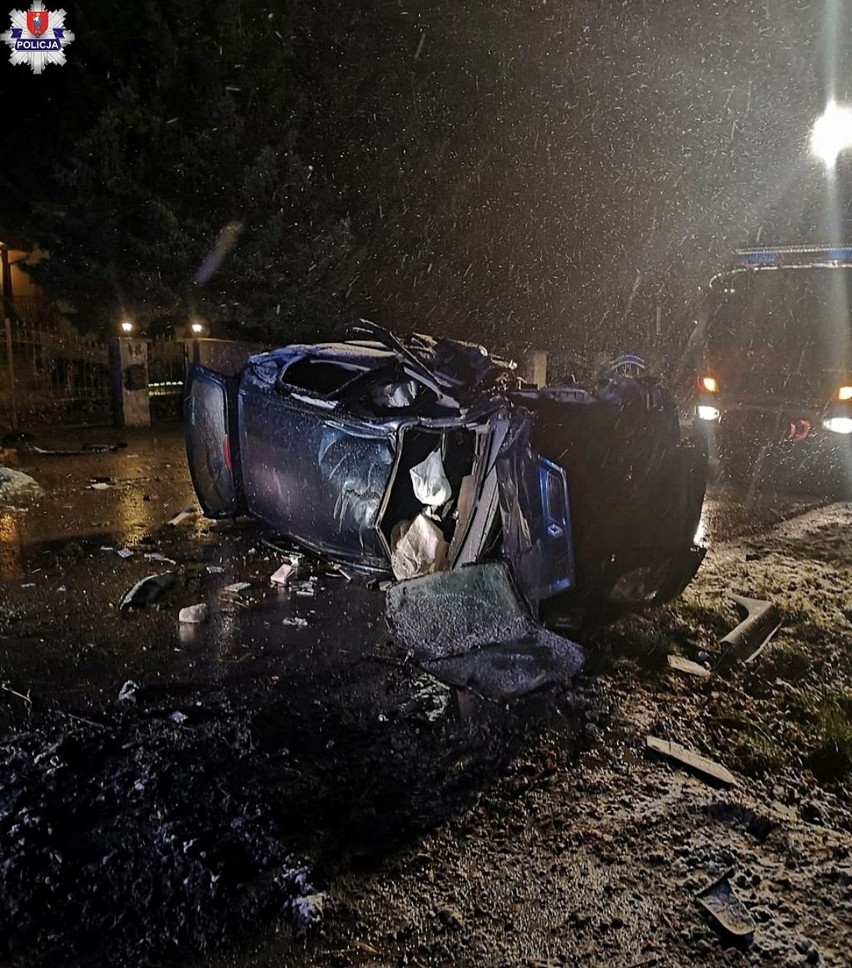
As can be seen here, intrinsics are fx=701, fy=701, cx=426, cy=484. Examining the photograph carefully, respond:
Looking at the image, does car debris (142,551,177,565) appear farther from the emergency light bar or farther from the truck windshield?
the emergency light bar

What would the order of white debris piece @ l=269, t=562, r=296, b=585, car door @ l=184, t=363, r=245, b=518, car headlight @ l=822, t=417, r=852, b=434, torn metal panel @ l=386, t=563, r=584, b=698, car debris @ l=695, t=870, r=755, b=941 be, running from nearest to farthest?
car debris @ l=695, t=870, r=755, b=941 → torn metal panel @ l=386, t=563, r=584, b=698 → white debris piece @ l=269, t=562, r=296, b=585 → car door @ l=184, t=363, r=245, b=518 → car headlight @ l=822, t=417, r=852, b=434

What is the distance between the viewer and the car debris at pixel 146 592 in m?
4.24

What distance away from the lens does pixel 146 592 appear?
170 inches

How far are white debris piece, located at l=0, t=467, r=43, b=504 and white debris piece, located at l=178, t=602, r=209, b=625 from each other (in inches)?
140

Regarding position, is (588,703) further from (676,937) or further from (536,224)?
(536,224)

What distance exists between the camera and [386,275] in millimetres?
15609

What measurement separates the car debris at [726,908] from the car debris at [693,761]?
495 millimetres

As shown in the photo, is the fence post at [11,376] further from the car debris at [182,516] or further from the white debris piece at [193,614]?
the white debris piece at [193,614]

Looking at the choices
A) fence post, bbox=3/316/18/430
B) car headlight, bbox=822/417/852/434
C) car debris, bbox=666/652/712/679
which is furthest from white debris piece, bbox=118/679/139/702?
fence post, bbox=3/316/18/430

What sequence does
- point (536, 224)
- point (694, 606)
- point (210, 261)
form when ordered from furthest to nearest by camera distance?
point (536, 224)
point (210, 261)
point (694, 606)

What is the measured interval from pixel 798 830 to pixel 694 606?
2.00 metres

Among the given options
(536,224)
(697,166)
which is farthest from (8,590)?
(697,166)

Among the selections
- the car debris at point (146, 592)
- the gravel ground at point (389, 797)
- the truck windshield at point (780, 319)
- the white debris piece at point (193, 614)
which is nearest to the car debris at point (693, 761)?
the gravel ground at point (389, 797)

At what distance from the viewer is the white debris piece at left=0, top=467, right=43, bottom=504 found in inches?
263
